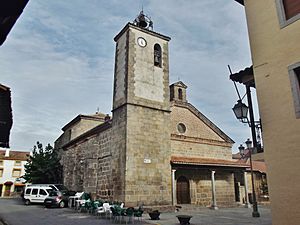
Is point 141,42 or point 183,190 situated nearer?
point 141,42

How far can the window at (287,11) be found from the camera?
19.1 ft

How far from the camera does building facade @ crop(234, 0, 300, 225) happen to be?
535cm

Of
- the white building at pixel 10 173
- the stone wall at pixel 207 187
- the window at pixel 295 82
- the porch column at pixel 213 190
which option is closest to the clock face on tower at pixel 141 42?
the stone wall at pixel 207 187

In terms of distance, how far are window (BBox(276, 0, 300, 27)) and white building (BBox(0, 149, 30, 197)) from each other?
143 feet

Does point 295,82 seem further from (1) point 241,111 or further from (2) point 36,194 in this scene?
(2) point 36,194

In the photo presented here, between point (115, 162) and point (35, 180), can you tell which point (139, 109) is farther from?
point (35, 180)

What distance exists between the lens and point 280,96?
579cm

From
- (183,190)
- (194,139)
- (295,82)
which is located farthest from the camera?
(194,139)

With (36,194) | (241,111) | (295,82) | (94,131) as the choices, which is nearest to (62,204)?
(36,194)

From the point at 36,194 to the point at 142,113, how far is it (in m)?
10.5

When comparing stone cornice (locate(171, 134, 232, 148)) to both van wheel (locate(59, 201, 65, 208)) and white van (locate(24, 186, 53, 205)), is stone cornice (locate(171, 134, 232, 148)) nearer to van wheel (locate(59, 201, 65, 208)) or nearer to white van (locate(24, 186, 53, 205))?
van wheel (locate(59, 201, 65, 208))

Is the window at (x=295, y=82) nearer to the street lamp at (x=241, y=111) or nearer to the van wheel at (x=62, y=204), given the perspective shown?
the street lamp at (x=241, y=111)

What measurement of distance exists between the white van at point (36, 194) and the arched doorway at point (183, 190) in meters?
9.23

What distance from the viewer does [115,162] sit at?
1500 cm
